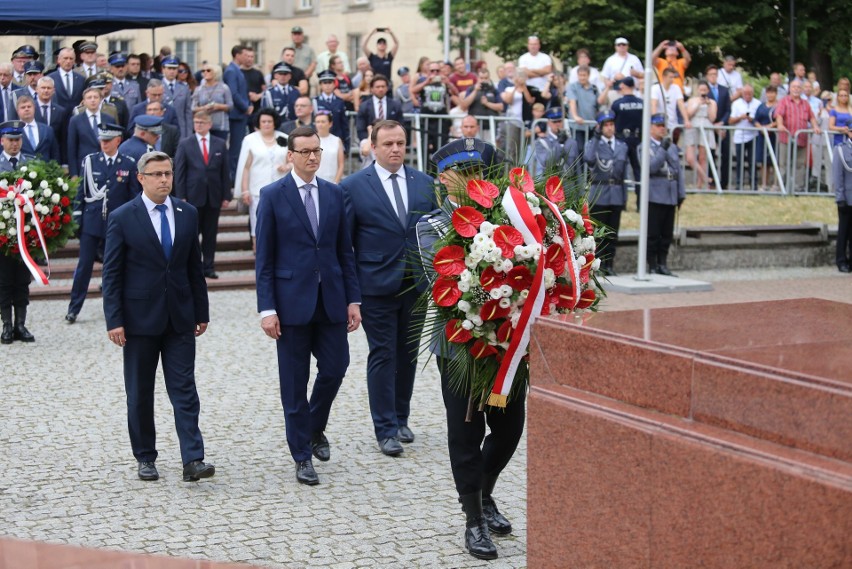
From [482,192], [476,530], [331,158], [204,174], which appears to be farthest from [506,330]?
[204,174]

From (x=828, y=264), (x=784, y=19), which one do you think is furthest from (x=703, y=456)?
(x=784, y=19)

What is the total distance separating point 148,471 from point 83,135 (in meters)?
9.30

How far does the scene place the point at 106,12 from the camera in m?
18.7

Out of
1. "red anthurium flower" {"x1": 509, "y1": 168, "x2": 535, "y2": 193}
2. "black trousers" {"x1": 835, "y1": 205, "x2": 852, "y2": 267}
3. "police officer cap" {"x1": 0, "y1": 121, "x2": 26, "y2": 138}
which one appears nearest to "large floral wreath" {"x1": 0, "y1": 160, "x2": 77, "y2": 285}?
"police officer cap" {"x1": 0, "y1": 121, "x2": 26, "y2": 138}

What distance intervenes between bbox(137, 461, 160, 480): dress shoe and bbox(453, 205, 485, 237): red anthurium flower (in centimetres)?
298

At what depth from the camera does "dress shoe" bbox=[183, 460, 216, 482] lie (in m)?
7.94

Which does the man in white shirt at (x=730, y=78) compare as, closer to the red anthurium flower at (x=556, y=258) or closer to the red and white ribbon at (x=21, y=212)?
the red and white ribbon at (x=21, y=212)

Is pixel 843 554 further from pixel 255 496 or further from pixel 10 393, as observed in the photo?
pixel 10 393

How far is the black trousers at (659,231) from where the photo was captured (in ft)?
57.8

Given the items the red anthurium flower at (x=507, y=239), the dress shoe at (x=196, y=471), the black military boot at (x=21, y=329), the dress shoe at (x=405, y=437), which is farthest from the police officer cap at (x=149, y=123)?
the red anthurium flower at (x=507, y=239)

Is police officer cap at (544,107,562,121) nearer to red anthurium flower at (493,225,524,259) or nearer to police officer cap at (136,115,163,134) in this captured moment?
police officer cap at (136,115,163,134)

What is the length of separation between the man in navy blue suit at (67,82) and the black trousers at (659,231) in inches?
314

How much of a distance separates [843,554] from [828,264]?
55.3 feet

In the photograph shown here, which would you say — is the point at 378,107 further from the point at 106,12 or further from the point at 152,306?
the point at 152,306
